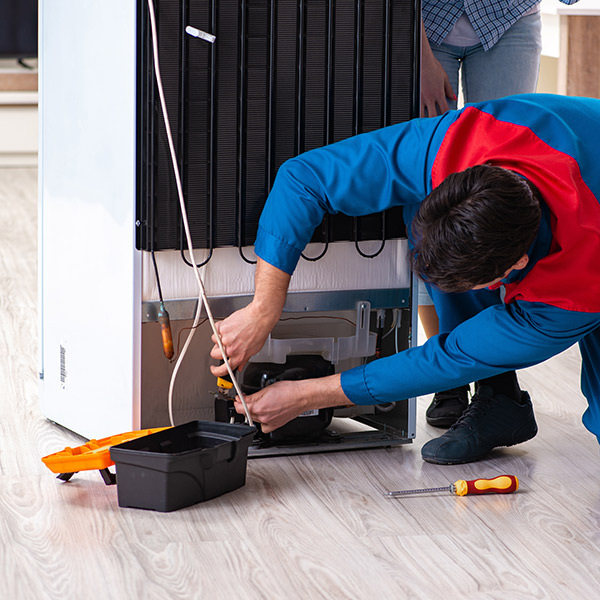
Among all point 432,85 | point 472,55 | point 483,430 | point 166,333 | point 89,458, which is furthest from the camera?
point 472,55

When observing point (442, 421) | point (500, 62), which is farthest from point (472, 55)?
point (442, 421)

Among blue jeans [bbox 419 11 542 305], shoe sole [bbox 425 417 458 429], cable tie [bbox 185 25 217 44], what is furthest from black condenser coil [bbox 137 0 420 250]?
shoe sole [bbox 425 417 458 429]

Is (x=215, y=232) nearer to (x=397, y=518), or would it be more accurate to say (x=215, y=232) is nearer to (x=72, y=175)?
(x=72, y=175)

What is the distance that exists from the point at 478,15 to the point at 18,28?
4861 millimetres

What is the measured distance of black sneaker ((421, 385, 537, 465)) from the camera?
1704 millimetres

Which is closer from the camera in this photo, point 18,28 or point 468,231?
point 468,231

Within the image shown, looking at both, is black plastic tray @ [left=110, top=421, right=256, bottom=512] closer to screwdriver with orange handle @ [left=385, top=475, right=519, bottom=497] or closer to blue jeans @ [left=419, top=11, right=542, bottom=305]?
screwdriver with orange handle @ [left=385, top=475, right=519, bottom=497]

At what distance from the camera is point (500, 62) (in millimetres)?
1974

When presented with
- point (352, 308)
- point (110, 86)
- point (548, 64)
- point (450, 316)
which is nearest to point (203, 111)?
point (110, 86)

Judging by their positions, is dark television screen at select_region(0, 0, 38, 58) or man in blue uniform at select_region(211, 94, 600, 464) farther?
dark television screen at select_region(0, 0, 38, 58)

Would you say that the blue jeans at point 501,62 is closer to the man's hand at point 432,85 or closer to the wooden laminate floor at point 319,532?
the man's hand at point 432,85

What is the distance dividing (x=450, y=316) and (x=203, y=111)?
1.95 ft

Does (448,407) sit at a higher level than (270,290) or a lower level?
lower

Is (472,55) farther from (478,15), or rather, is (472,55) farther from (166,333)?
(166,333)
